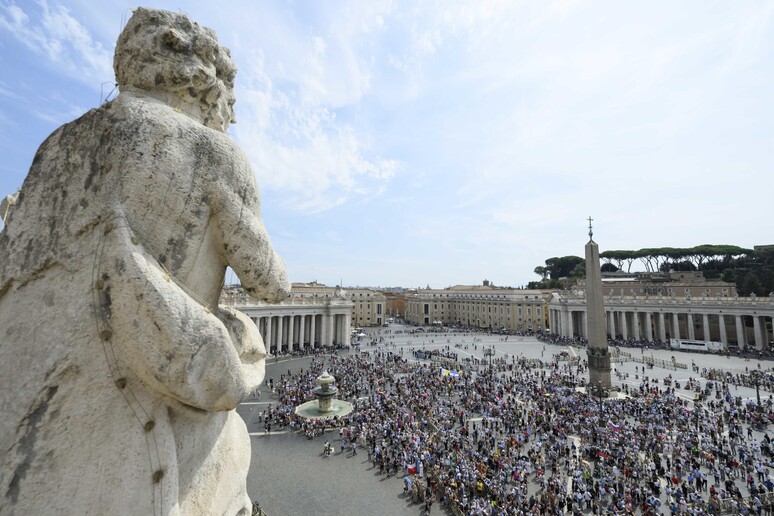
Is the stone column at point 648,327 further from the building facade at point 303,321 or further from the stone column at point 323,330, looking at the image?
the stone column at point 323,330

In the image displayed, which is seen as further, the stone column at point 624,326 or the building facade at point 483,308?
Result: the building facade at point 483,308

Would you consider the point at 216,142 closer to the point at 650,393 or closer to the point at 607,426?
the point at 607,426

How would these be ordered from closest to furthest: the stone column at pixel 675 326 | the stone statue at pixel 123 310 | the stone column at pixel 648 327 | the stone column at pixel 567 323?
the stone statue at pixel 123 310
the stone column at pixel 675 326
the stone column at pixel 648 327
the stone column at pixel 567 323

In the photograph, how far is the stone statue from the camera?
1.98 m

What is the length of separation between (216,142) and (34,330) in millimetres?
1398

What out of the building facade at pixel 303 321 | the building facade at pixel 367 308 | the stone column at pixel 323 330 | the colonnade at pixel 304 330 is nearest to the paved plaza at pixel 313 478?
the building facade at pixel 303 321

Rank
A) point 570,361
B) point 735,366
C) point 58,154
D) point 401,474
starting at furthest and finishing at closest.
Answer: point 570,361 < point 735,366 < point 401,474 < point 58,154

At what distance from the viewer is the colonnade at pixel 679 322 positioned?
1822 inches

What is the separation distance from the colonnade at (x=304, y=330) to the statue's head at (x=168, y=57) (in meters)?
44.8

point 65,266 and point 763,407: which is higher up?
point 65,266

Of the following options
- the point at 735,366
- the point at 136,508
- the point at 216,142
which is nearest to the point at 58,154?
the point at 216,142

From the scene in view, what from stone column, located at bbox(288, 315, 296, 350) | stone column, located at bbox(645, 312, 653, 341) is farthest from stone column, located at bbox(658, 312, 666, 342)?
stone column, located at bbox(288, 315, 296, 350)

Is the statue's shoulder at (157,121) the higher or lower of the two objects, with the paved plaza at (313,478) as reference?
higher

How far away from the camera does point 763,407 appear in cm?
2169
